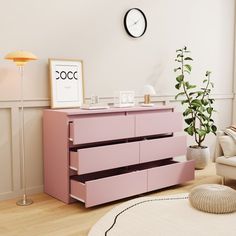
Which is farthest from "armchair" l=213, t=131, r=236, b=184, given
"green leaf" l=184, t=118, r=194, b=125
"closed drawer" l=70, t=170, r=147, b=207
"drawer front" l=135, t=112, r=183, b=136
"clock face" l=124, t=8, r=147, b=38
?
"clock face" l=124, t=8, r=147, b=38

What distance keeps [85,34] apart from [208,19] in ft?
6.51

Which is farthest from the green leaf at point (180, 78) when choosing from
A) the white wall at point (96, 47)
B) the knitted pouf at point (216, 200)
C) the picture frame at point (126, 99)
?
the knitted pouf at point (216, 200)

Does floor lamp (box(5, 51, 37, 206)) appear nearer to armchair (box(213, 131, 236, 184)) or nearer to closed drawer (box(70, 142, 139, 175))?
closed drawer (box(70, 142, 139, 175))

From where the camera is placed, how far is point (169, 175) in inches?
142

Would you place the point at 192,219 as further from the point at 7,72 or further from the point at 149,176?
the point at 7,72

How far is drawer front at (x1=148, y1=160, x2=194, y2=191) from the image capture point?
3477 millimetres

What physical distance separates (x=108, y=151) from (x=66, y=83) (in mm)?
806

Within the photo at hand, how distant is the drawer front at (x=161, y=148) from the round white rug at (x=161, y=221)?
50 cm

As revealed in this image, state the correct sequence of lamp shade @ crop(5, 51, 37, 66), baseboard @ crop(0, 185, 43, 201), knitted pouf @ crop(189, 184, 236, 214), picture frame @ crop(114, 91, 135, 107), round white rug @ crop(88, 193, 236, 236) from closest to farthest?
round white rug @ crop(88, 193, 236, 236), knitted pouf @ crop(189, 184, 236, 214), lamp shade @ crop(5, 51, 37, 66), baseboard @ crop(0, 185, 43, 201), picture frame @ crop(114, 91, 135, 107)

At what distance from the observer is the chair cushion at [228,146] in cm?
360

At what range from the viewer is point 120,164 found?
329 cm

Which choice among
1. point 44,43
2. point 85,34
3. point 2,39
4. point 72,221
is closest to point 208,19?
point 85,34

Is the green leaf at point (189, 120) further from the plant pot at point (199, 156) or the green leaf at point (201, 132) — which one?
the plant pot at point (199, 156)

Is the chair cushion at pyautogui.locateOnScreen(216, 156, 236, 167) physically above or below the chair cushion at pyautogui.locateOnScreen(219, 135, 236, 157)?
below
